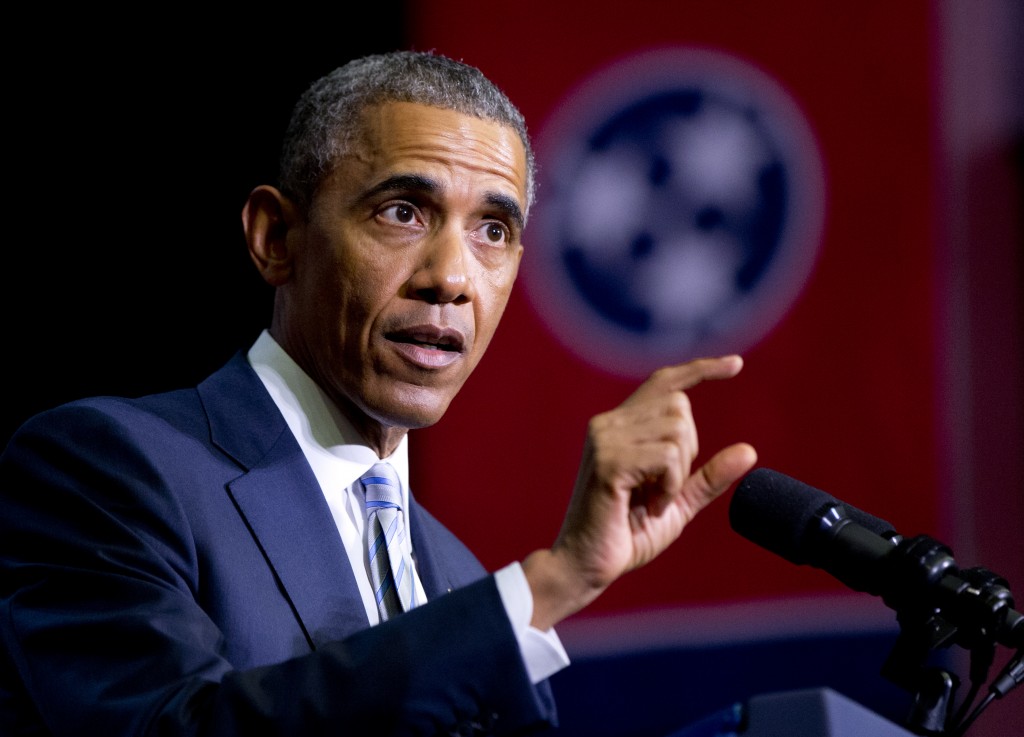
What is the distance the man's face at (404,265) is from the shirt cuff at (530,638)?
644 millimetres

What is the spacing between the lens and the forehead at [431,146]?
1.88 m

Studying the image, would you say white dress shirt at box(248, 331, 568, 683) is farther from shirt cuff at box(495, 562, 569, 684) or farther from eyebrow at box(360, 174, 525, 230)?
shirt cuff at box(495, 562, 569, 684)

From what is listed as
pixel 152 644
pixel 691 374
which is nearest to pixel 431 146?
pixel 691 374

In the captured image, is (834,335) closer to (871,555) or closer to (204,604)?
(871,555)

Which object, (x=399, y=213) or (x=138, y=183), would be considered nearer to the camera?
(x=399, y=213)

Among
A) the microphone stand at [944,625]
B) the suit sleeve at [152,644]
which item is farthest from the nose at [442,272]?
the microphone stand at [944,625]

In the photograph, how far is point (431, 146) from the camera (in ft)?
6.19

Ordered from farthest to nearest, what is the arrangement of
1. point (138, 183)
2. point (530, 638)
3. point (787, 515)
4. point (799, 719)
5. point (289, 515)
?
point (138, 183) < point (289, 515) < point (787, 515) < point (530, 638) < point (799, 719)

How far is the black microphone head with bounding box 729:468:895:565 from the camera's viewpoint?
1.37 metres

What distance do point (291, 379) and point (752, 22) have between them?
2.34 metres

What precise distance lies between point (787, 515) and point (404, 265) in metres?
0.75

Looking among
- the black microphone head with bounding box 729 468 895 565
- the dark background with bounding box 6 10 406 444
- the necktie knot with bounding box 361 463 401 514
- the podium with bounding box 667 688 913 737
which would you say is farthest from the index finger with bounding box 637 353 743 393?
the dark background with bounding box 6 10 406 444

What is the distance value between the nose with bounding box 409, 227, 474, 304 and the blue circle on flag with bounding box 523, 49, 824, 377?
5.31 feet

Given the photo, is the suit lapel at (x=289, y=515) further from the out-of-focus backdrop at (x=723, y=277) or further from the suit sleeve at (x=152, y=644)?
the out-of-focus backdrop at (x=723, y=277)
